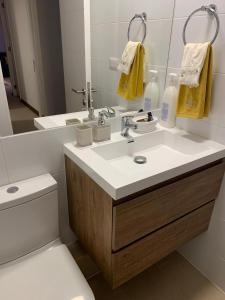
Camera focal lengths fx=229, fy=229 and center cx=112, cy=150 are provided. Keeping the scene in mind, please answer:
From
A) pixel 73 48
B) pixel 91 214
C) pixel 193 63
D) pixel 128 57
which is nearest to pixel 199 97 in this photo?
pixel 193 63

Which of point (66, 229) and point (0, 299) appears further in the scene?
point (66, 229)

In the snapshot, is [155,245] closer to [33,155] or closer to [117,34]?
[33,155]

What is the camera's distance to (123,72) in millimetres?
1331

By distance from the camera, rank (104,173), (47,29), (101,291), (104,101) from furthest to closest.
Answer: (101,291), (104,101), (47,29), (104,173)

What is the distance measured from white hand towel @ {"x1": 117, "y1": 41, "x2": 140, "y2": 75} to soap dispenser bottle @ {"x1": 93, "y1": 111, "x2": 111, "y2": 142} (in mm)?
327

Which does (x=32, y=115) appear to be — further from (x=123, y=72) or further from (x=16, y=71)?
(x=123, y=72)

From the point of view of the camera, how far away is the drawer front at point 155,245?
1.03 meters

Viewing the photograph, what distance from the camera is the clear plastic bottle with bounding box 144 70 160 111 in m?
1.41

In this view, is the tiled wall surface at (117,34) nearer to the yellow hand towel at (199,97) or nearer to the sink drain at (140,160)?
the yellow hand towel at (199,97)

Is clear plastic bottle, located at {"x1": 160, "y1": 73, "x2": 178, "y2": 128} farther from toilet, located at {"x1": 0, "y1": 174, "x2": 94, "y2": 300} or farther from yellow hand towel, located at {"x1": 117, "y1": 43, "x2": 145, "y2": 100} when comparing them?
toilet, located at {"x1": 0, "y1": 174, "x2": 94, "y2": 300}

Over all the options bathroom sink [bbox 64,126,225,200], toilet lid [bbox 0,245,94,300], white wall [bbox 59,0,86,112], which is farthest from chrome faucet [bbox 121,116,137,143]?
toilet lid [bbox 0,245,94,300]

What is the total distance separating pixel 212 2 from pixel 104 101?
0.69 m

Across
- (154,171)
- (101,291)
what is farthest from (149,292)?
(154,171)

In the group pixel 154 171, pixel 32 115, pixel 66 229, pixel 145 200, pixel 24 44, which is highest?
pixel 24 44
